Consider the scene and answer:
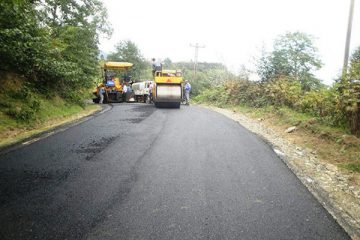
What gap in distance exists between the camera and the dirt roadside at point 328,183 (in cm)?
449

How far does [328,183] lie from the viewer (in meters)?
6.00

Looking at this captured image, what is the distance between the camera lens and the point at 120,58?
6906 centimetres

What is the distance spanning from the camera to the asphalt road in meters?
3.84

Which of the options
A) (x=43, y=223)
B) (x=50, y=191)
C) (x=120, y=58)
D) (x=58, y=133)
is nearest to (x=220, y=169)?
(x=50, y=191)

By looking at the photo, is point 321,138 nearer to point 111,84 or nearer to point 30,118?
point 30,118

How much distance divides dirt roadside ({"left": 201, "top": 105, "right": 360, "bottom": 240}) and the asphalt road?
0.62ft

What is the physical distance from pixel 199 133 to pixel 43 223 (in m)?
6.92

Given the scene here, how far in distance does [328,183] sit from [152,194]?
3296 millimetres

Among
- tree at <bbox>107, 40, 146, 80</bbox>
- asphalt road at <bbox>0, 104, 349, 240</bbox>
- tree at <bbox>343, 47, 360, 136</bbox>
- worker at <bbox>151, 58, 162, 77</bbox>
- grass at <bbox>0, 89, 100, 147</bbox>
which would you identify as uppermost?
tree at <bbox>107, 40, 146, 80</bbox>

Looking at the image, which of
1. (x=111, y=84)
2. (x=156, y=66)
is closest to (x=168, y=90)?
(x=156, y=66)

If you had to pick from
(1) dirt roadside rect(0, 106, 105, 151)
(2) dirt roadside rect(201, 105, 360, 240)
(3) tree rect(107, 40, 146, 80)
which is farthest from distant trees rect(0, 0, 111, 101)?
(3) tree rect(107, 40, 146, 80)

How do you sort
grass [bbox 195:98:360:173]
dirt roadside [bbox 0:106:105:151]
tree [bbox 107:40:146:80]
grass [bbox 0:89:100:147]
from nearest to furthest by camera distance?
grass [bbox 195:98:360:173] → dirt roadside [bbox 0:106:105:151] → grass [bbox 0:89:100:147] → tree [bbox 107:40:146:80]

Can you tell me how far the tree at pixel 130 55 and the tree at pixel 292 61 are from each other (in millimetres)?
48216

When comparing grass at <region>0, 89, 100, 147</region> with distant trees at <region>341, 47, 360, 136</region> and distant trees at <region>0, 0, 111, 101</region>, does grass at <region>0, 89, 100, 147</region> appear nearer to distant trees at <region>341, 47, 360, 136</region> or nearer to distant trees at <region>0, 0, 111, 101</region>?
distant trees at <region>0, 0, 111, 101</region>
